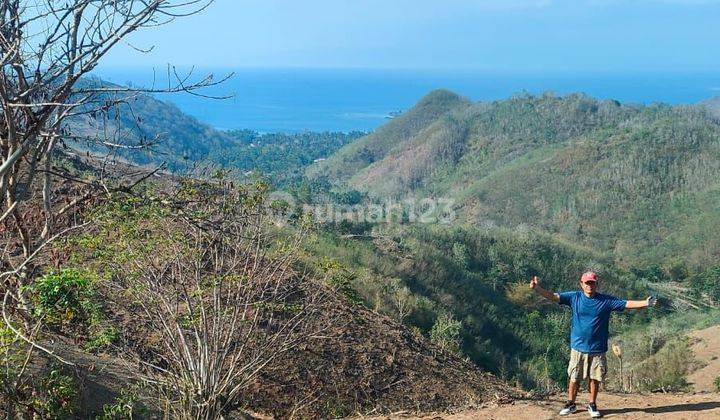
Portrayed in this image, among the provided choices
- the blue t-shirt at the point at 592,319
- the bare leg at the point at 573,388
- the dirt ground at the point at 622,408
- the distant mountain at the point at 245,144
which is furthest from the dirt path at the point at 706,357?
the distant mountain at the point at 245,144

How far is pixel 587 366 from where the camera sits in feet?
16.1

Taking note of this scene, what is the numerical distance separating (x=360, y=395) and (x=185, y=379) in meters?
3.17

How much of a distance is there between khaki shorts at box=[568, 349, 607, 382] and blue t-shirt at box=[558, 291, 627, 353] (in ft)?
0.20

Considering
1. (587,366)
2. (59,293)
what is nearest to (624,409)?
(587,366)

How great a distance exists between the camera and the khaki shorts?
4859mm

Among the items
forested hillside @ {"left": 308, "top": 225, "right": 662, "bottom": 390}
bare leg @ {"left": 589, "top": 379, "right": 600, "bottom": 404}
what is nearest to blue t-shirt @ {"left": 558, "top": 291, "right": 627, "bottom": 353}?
bare leg @ {"left": 589, "top": 379, "right": 600, "bottom": 404}

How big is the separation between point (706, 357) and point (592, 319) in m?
11.4

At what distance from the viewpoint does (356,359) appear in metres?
7.82

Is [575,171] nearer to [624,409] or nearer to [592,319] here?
[624,409]

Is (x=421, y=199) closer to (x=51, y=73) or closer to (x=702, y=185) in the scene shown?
(x=702, y=185)

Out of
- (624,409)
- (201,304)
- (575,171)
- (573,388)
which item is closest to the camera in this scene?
(201,304)

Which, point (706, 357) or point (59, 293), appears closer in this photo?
point (59, 293)

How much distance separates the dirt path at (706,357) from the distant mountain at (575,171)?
21.1m

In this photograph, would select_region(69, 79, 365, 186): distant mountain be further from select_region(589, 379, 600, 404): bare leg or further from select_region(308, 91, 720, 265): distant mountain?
select_region(589, 379, 600, 404): bare leg
